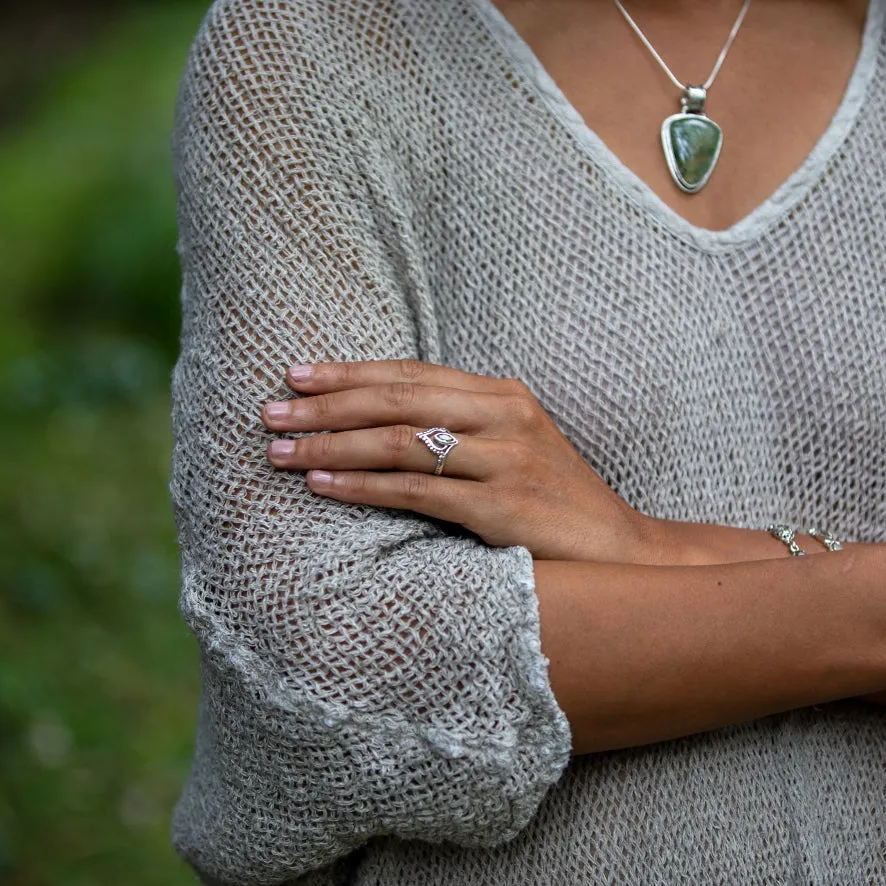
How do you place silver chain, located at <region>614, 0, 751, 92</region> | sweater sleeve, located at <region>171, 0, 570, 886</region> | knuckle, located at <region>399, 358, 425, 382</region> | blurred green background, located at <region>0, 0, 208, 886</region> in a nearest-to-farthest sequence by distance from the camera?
sweater sleeve, located at <region>171, 0, 570, 886</region>
knuckle, located at <region>399, 358, 425, 382</region>
silver chain, located at <region>614, 0, 751, 92</region>
blurred green background, located at <region>0, 0, 208, 886</region>

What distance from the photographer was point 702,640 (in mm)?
1404

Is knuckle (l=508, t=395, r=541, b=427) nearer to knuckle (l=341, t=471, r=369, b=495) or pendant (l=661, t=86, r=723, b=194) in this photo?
knuckle (l=341, t=471, r=369, b=495)

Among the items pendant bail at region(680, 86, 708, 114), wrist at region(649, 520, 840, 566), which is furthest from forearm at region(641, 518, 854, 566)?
pendant bail at region(680, 86, 708, 114)

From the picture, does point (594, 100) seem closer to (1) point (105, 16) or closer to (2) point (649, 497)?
(2) point (649, 497)

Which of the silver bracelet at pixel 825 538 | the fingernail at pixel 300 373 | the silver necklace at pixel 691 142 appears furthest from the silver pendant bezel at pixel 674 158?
the fingernail at pixel 300 373

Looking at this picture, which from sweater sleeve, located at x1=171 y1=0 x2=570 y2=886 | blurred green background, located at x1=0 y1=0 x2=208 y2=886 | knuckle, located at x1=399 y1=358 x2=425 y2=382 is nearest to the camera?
sweater sleeve, located at x1=171 y1=0 x2=570 y2=886

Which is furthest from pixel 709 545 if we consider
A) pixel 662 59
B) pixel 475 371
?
pixel 662 59

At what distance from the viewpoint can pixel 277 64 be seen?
151 cm

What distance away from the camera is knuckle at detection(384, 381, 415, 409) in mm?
1411

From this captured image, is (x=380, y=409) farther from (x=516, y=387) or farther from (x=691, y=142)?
(x=691, y=142)

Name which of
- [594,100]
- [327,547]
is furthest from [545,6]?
[327,547]

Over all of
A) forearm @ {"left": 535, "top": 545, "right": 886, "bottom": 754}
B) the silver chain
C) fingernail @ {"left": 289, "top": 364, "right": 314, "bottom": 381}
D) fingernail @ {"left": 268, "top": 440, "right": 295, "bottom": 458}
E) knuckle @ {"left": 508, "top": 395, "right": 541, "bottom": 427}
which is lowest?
forearm @ {"left": 535, "top": 545, "right": 886, "bottom": 754}

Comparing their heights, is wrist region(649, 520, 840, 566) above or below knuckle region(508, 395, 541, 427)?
below

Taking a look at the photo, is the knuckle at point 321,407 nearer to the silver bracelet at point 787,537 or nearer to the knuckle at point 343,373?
the knuckle at point 343,373
